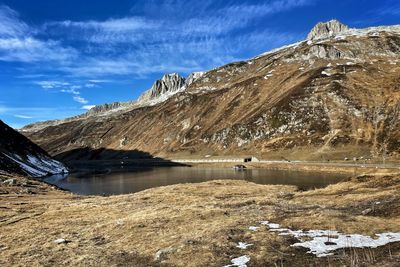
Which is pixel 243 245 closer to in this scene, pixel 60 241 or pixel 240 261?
pixel 240 261

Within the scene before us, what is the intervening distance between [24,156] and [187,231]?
119 meters

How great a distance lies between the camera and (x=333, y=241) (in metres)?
22.2

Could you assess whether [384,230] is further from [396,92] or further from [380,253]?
[396,92]

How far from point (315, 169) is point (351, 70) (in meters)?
93.8

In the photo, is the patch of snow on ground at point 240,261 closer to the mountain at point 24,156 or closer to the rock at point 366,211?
the rock at point 366,211

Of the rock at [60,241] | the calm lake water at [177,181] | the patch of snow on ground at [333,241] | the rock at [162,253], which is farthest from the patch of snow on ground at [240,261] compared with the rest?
the calm lake water at [177,181]

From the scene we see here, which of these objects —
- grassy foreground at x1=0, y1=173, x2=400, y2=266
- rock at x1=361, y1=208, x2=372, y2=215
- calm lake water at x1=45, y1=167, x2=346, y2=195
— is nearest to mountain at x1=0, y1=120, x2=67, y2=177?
calm lake water at x1=45, y1=167, x2=346, y2=195

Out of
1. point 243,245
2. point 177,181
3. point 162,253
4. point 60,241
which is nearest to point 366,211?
point 243,245

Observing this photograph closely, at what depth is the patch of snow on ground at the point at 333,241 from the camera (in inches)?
819

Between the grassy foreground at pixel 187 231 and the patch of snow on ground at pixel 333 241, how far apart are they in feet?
2.13

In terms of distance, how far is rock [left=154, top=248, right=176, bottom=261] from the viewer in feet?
73.5

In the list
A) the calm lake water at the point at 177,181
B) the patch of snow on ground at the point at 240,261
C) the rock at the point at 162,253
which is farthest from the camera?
the calm lake water at the point at 177,181

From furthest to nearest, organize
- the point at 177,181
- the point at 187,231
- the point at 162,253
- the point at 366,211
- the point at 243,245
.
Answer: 1. the point at 177,181
2. the point at 366,211
3. the point at 187,231
4. the point at 243,245
5. the point at 162,253

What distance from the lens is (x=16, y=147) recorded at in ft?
441
